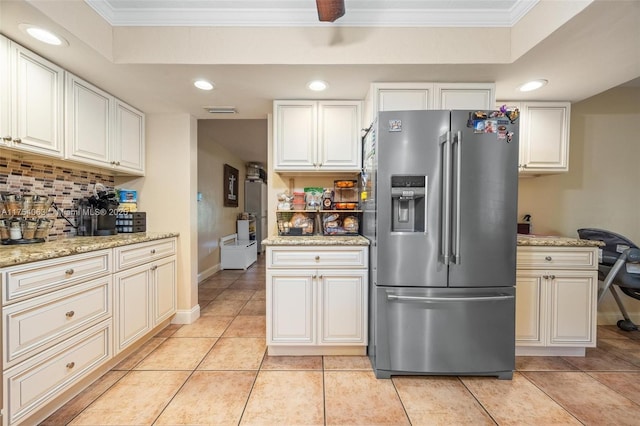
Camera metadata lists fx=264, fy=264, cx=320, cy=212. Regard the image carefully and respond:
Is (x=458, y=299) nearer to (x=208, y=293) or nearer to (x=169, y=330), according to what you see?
(x=169, y=330)

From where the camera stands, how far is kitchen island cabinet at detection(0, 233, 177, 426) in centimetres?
127

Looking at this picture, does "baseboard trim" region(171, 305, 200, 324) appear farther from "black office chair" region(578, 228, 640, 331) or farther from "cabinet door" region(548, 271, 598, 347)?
"black office chair" region(578, 228, 640, 331)

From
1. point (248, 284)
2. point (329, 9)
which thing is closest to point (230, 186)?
point (248, 284)

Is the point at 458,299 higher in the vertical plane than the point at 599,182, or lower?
lower

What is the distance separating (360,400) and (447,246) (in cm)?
109

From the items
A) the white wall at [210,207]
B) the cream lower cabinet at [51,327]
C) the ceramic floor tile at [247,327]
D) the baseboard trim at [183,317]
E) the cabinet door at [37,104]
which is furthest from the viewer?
the white wall at [210,207]

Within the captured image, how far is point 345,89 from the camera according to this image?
217 cm

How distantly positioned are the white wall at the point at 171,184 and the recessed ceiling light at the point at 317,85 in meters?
1.39

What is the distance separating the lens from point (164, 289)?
243 centimetres

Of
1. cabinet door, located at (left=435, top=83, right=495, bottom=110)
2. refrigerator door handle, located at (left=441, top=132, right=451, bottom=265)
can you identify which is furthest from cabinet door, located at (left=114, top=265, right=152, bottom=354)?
cabinet door, located at (left=435, top=83, right=495, bottom=110)

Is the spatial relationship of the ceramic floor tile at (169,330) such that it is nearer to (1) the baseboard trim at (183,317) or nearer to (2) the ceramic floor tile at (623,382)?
(1) the baseboard trim at (183,317)

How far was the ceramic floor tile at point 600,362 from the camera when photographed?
193 centimetres

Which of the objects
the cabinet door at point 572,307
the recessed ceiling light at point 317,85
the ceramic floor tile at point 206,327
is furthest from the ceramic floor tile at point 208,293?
the cabinet door at point 572,307

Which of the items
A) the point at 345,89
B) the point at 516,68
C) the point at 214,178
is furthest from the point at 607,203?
the point at 214,178
